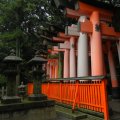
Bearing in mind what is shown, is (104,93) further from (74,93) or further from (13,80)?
(13,80)

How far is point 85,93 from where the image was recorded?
7.21 meters

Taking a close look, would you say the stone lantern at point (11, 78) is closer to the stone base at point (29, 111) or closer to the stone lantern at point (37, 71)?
the stone base at point (29, 111)

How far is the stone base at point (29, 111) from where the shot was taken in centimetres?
661

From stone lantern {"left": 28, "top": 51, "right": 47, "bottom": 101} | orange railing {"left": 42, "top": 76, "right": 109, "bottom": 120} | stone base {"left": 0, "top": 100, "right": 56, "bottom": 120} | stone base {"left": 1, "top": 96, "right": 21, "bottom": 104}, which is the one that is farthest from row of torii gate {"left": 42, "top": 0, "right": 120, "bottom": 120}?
stone base {"left": 1, "top": 96, "right": 21, "bottom": 104}

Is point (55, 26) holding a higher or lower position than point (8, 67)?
higher

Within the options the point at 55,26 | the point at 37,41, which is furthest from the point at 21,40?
the point at 55,26

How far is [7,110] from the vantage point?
261 inches

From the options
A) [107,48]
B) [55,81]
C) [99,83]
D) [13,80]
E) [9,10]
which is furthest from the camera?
[9,10]

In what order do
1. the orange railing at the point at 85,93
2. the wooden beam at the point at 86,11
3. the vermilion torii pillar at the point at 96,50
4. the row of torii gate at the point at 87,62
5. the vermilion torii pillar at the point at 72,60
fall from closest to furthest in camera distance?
the orange railing at the point at 85,93 < the row of torii gate at the point at 87,62 < the vermilion torii pillar at the point at 96,50 < the wooden beam at the point at 86,11 < the vermilion torii pillar at the point at 72,60

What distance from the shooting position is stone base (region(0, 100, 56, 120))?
6605 mm

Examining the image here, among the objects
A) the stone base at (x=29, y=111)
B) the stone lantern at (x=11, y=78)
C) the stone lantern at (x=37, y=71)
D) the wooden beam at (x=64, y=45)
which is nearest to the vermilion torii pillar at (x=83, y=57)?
the stone lantern at (x=37, y=71)

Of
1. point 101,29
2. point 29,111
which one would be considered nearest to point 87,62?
point 101,29

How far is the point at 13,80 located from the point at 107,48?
8.38m

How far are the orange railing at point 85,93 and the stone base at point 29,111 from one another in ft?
3.63
